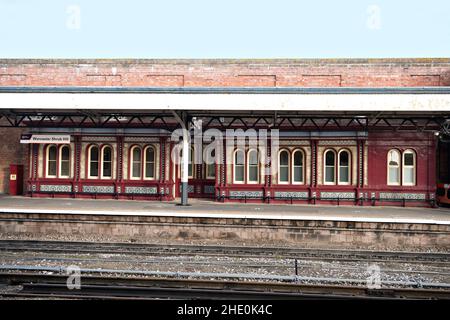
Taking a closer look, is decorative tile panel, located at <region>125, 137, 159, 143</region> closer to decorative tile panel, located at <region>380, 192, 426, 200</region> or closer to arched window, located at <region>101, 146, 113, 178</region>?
arched window, located at <region>101, 146, 113, 178</region>

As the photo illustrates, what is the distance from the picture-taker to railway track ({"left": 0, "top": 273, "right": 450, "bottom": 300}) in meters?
7.29

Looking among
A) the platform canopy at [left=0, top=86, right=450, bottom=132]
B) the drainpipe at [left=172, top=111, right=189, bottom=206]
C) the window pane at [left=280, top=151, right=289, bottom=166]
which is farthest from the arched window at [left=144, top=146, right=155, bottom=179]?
the window pane at [left=280, top=151, right=289, bottom=166]

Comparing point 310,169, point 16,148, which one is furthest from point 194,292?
point 16,148

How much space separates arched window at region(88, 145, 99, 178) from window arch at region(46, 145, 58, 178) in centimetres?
194

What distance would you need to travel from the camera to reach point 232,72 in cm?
2214

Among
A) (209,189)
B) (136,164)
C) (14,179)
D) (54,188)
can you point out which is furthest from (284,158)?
(14,179)

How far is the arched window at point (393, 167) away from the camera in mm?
18047

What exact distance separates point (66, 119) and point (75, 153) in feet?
6.34

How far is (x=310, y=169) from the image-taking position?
716 inches

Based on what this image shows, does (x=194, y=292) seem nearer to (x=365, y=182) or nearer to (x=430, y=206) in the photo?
(x=365, y=182)

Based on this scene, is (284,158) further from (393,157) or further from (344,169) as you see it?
(393,157)

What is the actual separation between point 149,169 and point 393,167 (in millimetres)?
12561

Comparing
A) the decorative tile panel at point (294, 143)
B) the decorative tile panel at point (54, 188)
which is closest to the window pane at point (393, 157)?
the decorative tile panel at point (294, 143)

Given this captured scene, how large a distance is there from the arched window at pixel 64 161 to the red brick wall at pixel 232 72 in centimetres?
557
